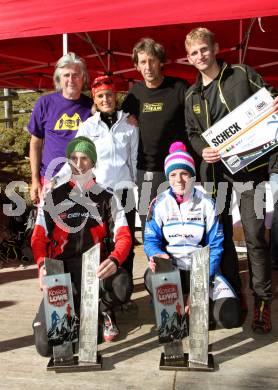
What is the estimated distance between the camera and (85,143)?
2990 mm

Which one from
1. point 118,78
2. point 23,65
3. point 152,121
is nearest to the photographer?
point 152,121

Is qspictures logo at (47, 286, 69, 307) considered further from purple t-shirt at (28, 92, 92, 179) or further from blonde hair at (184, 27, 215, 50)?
blonde hair at (184, 27, 215, 50)

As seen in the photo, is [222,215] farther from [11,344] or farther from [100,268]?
[11,344]

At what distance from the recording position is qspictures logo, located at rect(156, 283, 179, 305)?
2686 millimetres

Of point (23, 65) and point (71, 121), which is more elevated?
point (23, 65)

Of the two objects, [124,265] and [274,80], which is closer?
[124,265]

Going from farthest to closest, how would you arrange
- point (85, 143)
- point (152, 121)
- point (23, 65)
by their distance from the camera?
1. point (23, 65)
2. point (152, 121)
3. point (85, 143)

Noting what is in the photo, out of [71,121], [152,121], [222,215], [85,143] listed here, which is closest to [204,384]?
[222,215]

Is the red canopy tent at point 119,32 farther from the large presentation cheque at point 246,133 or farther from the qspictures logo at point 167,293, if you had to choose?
the qspictures logo at point 167,293

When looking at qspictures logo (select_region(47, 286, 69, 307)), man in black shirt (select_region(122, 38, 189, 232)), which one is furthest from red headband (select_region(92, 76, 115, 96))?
qspictures logo (select_region(47, 286, 69, 307))

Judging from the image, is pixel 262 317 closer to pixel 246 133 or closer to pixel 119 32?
pixel 246 133

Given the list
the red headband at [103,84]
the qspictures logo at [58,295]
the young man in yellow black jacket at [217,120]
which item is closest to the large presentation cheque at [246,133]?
the young man in yellow black jacket at [217,120]

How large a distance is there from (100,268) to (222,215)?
3.54ft

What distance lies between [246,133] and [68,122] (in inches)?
51.7
